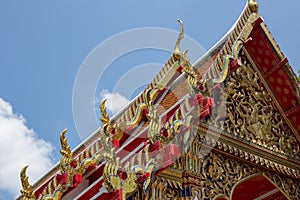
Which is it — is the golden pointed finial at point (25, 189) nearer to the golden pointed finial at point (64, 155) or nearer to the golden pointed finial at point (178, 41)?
the golden pointed finial at point (64, 155)

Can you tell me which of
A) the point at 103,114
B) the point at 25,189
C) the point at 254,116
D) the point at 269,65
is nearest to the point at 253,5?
the point at 269,65

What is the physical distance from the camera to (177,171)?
5.77 m

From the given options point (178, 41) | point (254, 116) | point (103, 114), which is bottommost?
point (103, 114)

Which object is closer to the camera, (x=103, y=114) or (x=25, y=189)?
(x=103, y=114)

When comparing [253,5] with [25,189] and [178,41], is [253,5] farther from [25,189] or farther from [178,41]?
[25,189]

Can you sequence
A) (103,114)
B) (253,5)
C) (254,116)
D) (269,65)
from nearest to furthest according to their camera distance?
(103,114), (254,116), (253,5), (269,65)

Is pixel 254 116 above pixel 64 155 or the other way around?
above

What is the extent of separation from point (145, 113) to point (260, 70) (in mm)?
2542

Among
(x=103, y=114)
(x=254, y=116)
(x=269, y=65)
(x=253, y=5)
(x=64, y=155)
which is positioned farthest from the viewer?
(x=269, y=65)

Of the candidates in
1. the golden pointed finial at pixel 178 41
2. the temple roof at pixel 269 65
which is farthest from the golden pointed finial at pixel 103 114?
the temple roof at pixel 269 65

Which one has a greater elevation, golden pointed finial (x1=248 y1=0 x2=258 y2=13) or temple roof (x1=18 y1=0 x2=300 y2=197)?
golden pointed finial (x1=248 y1=0 x2=258 y2=13)

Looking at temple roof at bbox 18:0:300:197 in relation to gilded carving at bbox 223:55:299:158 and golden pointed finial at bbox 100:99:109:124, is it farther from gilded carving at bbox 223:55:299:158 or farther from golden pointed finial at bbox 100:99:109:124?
golden pointed finial at bbox 100:99:109:124

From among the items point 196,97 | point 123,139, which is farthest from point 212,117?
point 123,139

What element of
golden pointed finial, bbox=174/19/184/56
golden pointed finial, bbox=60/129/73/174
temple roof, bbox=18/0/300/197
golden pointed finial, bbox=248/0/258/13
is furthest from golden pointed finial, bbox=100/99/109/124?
golden pointed finial, bbox=248/0/258/13
